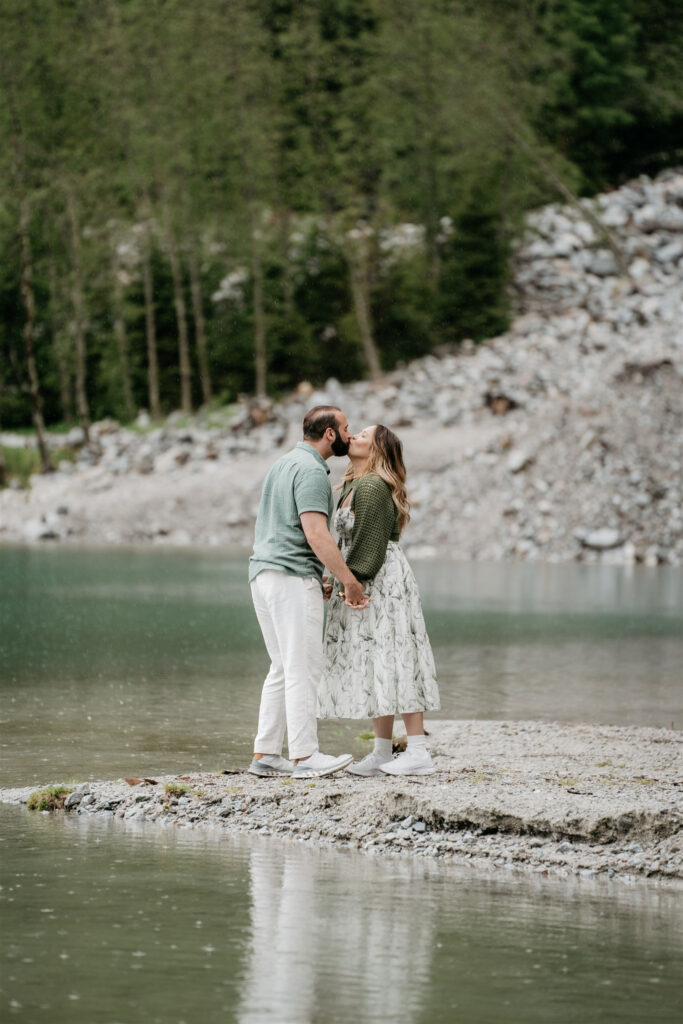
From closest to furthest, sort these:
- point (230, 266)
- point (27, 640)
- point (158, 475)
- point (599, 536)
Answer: point (27, 640), point (599, 536), point (158, 475), point (230, 266)

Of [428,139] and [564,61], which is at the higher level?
[564,61]

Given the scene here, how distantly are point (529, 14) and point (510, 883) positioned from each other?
59.8m

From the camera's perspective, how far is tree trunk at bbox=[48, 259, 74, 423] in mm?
53844

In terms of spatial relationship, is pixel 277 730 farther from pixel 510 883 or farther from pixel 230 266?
pixel 230 266

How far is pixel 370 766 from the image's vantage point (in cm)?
762

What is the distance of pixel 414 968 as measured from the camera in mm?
4637

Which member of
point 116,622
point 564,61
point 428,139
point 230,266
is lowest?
point 116,622

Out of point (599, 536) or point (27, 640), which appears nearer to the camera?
point (27, 640)

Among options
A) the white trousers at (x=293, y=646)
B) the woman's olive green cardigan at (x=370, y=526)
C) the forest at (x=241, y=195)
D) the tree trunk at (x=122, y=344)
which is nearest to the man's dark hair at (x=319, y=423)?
the woman's olive green cardigan at (x=370, y=526)

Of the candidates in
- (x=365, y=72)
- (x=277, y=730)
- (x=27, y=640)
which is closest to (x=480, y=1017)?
(x=277, y=730)

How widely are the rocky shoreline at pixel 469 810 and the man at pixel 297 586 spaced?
26 centimetres

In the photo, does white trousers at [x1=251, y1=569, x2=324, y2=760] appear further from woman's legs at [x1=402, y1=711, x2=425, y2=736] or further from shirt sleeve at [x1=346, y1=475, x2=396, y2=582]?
woman's legs at [x1=402, y1=711, x2=425, y2=736]

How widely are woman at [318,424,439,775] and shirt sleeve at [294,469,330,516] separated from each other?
0.19 metres

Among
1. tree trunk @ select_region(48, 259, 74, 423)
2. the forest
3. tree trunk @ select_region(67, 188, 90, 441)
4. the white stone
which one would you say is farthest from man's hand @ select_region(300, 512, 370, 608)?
tree trunk @ select_region(48, 259, 74, 423)
